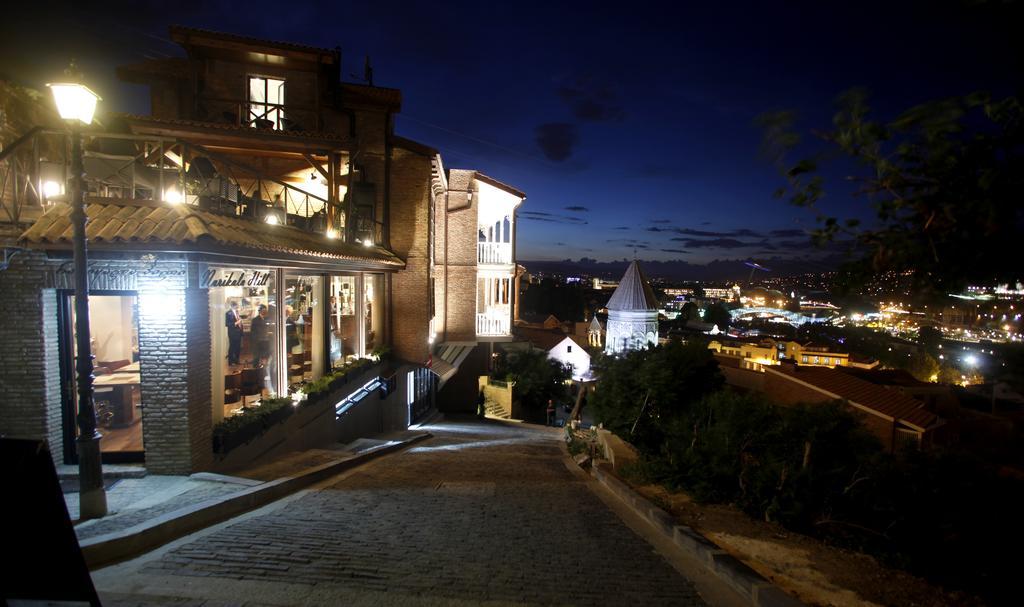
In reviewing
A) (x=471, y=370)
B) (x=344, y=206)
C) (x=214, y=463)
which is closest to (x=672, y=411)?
(x=471, y=370)

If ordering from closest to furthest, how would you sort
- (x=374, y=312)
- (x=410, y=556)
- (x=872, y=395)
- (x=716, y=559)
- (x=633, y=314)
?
1. (x=410, y=556)
2. (x=716, y=559)
3. (x=374, y=312)
4. (x=872, y=395)
5. (x=633, y=314)

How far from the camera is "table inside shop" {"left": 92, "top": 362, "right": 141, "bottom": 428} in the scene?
7613 mm

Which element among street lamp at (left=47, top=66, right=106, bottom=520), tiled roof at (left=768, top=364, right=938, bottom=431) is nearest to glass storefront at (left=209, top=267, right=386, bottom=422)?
street lamp at (left=47, top=66, right=106, bottom=520)

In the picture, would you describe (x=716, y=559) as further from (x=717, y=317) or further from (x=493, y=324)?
(x=717, y=317)

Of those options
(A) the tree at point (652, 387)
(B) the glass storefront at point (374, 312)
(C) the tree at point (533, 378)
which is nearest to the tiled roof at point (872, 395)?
(A) the tree at point (652, 387)

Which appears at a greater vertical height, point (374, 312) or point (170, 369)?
point (374, 312)

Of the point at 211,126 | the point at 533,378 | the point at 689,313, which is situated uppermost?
the point at 211,126

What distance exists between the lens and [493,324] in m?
23.2

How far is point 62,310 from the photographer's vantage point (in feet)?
22.7

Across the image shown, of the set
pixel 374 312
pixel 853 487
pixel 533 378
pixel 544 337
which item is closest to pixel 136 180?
pixel 374 312

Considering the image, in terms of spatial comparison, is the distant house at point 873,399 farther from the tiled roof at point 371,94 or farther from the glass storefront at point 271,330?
the tiled roof at point 371,94

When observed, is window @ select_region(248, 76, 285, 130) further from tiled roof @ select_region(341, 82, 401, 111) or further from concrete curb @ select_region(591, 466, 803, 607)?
concrete curb @ select_region(591, 466, 803, 607)

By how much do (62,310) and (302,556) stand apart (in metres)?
5.33

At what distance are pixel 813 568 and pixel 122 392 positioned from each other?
983 centimetres
